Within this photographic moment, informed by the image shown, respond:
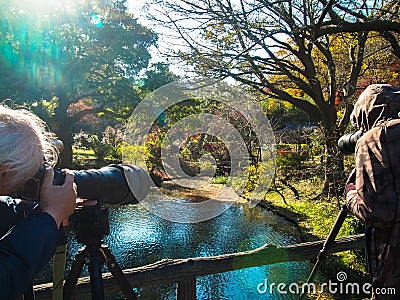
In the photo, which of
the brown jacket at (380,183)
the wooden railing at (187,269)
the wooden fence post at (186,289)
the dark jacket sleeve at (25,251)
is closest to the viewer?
the dark jacket sleeve at (25,251)

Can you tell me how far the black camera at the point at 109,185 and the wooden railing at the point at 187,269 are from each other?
0.59m

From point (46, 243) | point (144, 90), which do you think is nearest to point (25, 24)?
point (144, 90)

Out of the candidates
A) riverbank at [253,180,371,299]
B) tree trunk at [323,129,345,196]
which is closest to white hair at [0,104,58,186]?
riverbank at [253,180,371,299]

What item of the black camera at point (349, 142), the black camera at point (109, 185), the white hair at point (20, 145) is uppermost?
the white hair at point (20, 145)

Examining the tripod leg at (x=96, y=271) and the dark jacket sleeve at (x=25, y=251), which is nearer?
the dark jacket sleeve at (x=25, y=251)

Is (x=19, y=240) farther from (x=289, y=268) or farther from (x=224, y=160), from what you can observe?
(x=224, y=160)

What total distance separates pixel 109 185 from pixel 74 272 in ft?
0.90

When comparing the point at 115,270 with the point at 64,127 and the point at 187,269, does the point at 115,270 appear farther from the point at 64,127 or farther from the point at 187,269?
the point at 64,127

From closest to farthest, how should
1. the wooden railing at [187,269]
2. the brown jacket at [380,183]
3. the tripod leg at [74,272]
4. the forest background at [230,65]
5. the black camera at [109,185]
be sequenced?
the black camera at [109,185], the tripod leg at [74,272], the brown jacket at [380,183], the wooden railing at [187,269], the forest background at [230,65]

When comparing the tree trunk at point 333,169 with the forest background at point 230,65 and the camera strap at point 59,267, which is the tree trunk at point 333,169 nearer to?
the forest background at point 230,65

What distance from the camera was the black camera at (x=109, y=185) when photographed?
754 mm

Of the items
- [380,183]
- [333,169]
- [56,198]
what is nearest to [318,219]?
[333,169]

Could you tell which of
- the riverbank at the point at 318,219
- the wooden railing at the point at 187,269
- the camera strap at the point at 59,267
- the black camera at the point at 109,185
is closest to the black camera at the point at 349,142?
the wooden railing at the point at 187,269

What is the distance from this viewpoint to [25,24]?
7.37 metres
